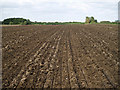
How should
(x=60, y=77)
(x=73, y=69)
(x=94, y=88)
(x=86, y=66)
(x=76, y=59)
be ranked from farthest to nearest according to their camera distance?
(x=76, y=59), (x=86, y=66), (x=73, y=69), (x=60, y=77), (x=94, y=88)

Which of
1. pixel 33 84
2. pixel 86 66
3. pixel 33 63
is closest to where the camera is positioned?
pixel 33 84

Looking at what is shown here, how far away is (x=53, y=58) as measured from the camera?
8.71 metres

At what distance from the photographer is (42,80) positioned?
5.92 metres

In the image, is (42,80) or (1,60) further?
(1,60)

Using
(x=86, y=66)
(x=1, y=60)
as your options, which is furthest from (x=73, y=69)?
(x=1, y=60)

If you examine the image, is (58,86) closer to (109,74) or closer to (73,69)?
(73,69)

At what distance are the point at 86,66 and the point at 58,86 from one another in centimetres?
245

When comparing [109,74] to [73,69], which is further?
[73,69]

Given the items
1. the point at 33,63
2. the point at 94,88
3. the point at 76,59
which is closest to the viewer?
the point at 94,88

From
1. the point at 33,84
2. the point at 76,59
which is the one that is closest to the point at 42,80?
the point at 33,84

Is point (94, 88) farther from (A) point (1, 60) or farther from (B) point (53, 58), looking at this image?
(A) point (1, 60)

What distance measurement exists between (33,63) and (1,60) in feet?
6.76

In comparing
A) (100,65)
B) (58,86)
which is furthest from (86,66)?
(58,86)

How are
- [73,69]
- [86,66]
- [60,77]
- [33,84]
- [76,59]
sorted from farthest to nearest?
[76,59] < [86,66] < [73,69] < [60,77] < [33,84]
